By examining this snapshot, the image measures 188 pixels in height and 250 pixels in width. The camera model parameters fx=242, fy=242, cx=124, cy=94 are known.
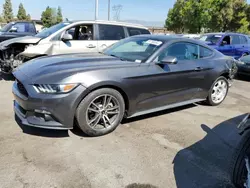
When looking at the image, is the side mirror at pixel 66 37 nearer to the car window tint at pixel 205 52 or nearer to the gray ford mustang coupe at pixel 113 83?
the gray ford mustang coupe at pixel 113 83

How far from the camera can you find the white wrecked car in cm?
636

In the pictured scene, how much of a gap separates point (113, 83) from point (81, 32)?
3.93 m

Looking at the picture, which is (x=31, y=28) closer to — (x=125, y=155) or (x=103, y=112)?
(x=103, y=112)

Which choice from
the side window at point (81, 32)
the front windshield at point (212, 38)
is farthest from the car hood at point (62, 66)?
the front windshield at point (212, 38)

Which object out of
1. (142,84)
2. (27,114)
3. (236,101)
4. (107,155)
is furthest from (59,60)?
(236,101)

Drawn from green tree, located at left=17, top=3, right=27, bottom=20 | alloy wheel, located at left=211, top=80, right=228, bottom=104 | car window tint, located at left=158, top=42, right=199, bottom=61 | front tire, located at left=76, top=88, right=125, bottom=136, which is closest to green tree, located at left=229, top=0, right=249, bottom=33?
alloy wheel, located at left=211, top=80, right=228, bottom=104

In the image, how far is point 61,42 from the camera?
256 inches

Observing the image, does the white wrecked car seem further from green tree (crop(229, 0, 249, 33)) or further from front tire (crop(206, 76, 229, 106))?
green tree (crop(229, 0, 249, 33))

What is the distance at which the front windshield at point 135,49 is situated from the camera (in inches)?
160

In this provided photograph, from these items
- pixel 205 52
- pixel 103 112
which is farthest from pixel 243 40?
pixel 103 112

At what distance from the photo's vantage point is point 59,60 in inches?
149

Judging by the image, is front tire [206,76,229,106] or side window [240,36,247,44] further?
side window [240,36,247,44]

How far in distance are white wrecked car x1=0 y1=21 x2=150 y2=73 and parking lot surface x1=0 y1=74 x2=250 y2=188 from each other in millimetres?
2364

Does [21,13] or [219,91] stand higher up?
[21,13]
